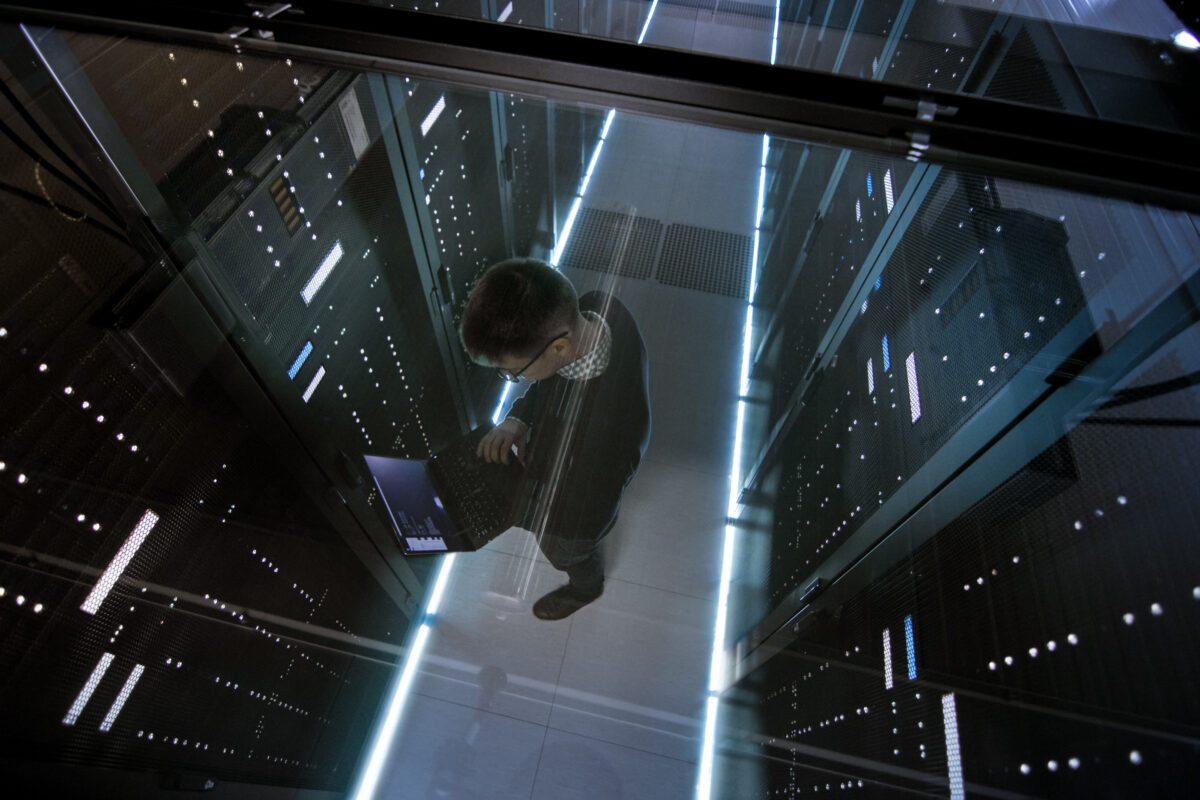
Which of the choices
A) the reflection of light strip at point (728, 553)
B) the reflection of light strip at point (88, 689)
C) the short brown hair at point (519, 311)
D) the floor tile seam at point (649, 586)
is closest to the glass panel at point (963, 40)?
the reflection of light strip at point (728, 553)

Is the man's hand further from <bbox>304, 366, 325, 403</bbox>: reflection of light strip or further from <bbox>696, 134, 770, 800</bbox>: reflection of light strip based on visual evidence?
<bbox>696, 134, 770, 800</bbox>: reflection of light strip

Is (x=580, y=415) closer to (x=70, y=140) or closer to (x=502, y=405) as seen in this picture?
(x=502, y=405)

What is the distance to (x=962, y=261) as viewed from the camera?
0.94 m

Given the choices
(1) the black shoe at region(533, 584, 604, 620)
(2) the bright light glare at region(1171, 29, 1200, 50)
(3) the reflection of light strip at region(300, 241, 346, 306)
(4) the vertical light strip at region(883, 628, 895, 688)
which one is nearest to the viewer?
(2) the bright light glare at region(1171, 29, 1200, 50)

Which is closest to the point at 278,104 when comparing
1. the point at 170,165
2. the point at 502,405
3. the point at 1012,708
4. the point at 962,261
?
the point at 170,165

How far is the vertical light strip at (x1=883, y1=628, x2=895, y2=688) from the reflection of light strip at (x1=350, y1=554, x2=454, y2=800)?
0.85m

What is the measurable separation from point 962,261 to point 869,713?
28.0 inches

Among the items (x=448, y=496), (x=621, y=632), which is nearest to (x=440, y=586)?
(x=448, y=496)

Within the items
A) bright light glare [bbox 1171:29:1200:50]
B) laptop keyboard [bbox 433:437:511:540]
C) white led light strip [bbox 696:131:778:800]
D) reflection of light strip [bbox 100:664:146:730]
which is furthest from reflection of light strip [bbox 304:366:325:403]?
bright light glare [bbox 1171:29:1200:50]

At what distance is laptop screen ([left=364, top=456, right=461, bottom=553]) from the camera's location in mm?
1325

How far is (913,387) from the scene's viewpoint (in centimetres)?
100

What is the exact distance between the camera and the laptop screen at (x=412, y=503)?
1325 mm

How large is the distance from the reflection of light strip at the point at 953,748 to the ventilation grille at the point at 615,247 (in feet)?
3.45

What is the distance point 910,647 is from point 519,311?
3.04 ft
